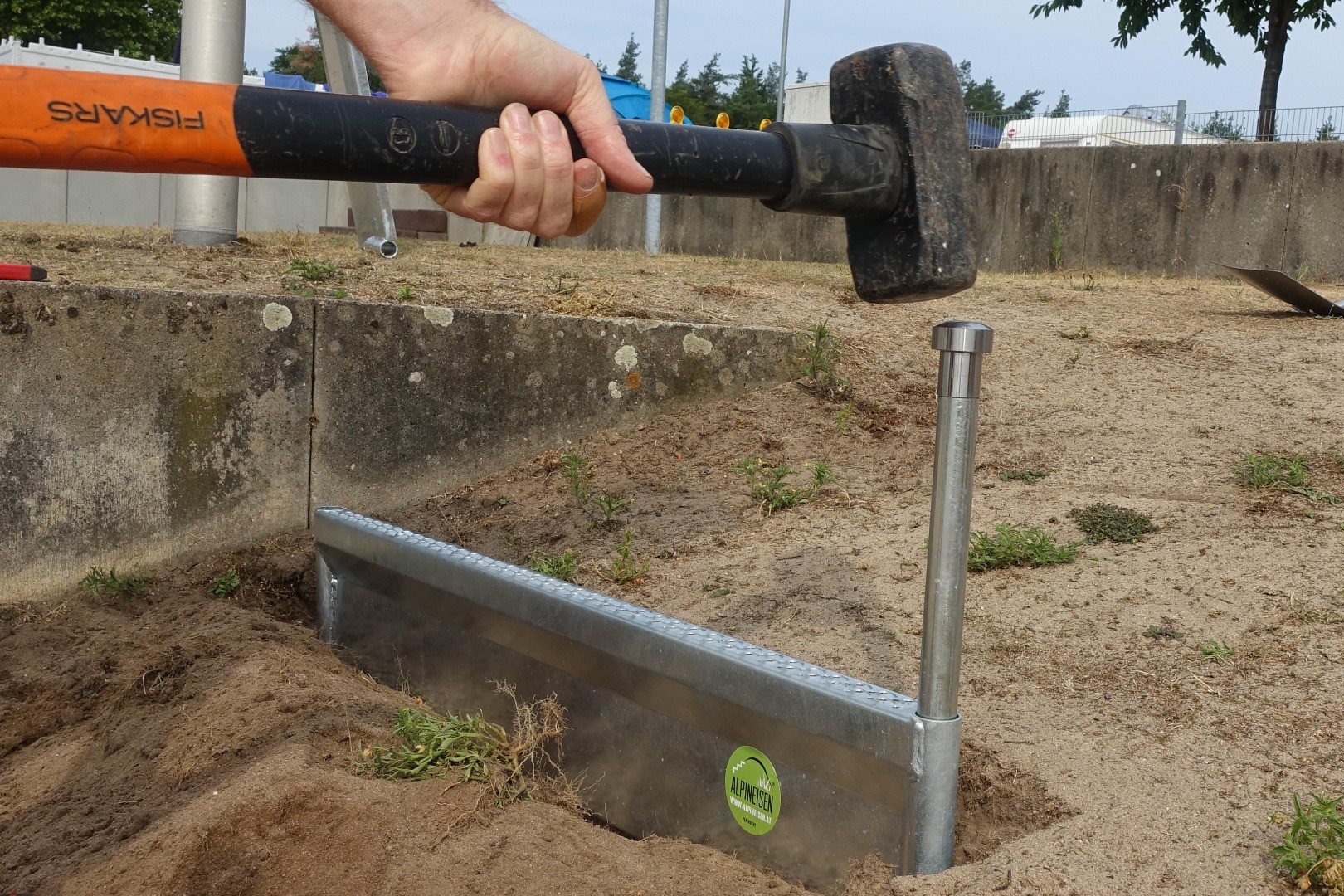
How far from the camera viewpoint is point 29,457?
3664 millimetres

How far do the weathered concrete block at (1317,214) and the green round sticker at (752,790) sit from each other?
751 centimetres

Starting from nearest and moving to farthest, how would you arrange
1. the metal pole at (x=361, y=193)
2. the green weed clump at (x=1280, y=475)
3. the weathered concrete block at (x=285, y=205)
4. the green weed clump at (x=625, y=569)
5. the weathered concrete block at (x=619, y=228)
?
the green weed clump at (x=1280, y=475), the green weed clump at (x=625, y=569), the metal pole at (x=361, y=193), the weathered concrete block at (x=619, y=228), the weathered concrete block at (x=285, y=205)

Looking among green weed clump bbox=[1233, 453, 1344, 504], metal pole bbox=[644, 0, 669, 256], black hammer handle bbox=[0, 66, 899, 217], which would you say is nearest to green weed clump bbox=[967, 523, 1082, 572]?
green weed clump bbox=[1233, 453, 1344, 504]

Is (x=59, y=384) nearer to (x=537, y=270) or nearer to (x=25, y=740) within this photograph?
(x=25, y=740)

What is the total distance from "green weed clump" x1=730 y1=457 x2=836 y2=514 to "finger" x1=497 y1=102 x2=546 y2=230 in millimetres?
2092

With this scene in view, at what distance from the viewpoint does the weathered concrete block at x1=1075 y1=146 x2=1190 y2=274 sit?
8820 millimetres

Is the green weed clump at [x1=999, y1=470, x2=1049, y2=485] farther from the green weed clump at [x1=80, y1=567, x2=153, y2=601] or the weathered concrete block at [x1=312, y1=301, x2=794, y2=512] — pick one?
the green weed clump at [x1=80, y1=567, x2=153, y2=601]

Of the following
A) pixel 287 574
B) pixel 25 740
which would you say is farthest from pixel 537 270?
pixel 25 740

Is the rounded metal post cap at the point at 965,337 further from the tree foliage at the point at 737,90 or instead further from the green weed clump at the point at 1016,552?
the tree foliage at the point at 737,90

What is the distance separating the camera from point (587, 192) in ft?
6.13

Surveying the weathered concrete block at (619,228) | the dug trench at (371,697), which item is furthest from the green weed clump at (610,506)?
the weathered concrete block at (619,228)

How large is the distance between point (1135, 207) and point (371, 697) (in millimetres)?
7991

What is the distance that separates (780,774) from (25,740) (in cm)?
214

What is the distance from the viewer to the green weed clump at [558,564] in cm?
350
